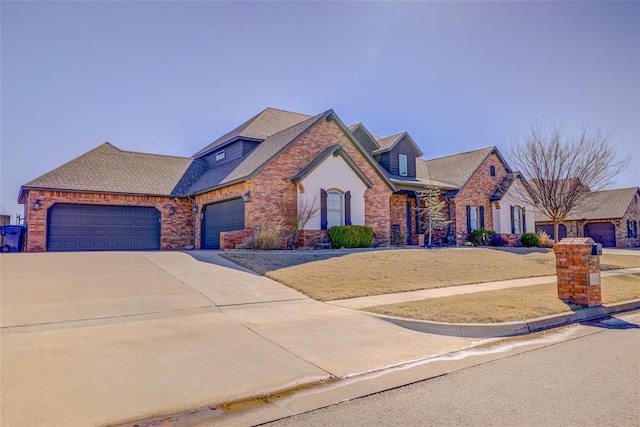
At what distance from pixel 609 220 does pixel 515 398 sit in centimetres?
Result: 3934

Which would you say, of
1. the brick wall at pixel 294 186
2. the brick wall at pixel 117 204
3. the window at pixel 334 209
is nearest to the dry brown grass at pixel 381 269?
the window at pixel 334 209

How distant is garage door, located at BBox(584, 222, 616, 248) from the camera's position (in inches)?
1447

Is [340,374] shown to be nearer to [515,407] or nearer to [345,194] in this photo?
[515,407]

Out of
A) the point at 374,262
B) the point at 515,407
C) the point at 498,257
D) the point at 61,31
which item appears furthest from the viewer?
the point at 498,257

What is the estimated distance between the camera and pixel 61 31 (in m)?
11.7

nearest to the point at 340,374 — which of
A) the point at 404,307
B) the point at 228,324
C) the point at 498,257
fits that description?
the point at 228,324

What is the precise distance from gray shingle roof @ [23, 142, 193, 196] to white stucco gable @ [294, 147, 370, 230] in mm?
8426

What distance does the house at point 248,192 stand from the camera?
19.5 metres

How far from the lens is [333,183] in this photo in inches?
798

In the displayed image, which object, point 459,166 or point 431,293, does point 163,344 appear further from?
point 459,166

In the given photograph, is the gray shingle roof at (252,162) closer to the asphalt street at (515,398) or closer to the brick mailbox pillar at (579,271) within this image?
the brick mailbox pillar at (579,271)

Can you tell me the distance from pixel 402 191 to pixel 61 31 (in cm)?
1844

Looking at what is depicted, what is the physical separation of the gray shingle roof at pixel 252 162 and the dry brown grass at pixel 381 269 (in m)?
5.38

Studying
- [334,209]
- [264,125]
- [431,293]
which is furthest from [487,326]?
[264,125]
